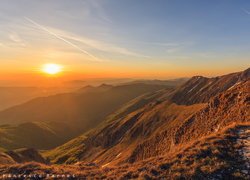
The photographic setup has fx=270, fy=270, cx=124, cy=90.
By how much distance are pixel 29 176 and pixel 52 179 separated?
1.57 meters

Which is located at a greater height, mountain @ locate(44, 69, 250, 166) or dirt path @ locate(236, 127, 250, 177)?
dirt path @ locate(236, 127, 250, 177)

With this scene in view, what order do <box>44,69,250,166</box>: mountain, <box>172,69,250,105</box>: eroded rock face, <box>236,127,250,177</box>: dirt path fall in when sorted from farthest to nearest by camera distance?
<box>172,69,250,105</box>: eroded rock face, <box>44,69,250,166</box>: mountain, <box>236,127,250,177</box>: dirt path

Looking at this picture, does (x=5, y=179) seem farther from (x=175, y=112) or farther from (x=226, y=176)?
(x=175, y=112)

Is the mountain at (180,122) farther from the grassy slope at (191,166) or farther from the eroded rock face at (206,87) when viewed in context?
the grassy slope at (191,166)

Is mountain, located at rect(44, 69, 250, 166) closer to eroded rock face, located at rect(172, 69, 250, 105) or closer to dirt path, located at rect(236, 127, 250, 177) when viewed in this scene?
eroded rock face, located at rect(172, 69, 250, 105)

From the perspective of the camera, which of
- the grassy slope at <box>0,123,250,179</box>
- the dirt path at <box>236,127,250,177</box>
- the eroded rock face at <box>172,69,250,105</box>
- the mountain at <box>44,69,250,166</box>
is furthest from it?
the eroded rock face at <box>172,69,250,105</box>

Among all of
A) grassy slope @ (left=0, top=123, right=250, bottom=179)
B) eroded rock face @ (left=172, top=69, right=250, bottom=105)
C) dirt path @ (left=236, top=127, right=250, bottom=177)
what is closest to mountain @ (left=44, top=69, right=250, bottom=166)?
eroded rock face @ (left=172, top=69, right=250, bottom=105)

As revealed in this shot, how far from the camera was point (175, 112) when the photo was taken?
9806 cm

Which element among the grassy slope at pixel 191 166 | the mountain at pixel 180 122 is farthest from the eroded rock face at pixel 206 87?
the grassy slope at pixel 191 166

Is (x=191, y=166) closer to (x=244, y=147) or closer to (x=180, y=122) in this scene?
(x=244, y=147)

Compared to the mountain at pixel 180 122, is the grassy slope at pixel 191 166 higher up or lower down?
higher up

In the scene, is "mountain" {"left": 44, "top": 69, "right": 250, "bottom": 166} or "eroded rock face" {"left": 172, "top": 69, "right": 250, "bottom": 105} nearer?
"mountain" {"left": 44, "top": 69, "right": 250, "bottom": 166}

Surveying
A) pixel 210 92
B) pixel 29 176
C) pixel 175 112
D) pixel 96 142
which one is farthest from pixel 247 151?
pixel 96 142

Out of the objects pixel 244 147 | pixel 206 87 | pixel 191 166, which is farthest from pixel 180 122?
pixel 206 87
